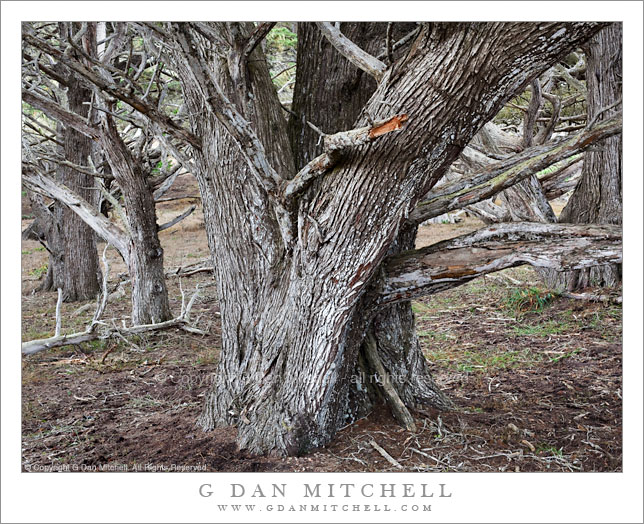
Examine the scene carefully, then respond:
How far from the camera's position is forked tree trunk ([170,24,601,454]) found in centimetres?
189

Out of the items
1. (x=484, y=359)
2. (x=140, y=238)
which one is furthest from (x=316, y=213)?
(x=140, y=238)

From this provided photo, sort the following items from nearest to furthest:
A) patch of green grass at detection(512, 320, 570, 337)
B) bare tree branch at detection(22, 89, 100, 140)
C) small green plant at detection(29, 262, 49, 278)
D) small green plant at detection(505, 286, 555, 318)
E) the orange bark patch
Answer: the orange bark patch → bare tree branch at detection(22, 89, 100, 140) → patch of green grass at detection(512, 320, 570, 337) → small green plant at detection(505, 286, 555, 318) → small green plant at detection(29, 262, 49, 278)

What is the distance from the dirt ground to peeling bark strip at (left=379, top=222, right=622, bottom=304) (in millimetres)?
682

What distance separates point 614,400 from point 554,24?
6.36 feet

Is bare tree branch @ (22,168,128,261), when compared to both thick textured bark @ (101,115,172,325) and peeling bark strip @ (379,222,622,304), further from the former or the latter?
peeling bark strip @ (379,222,622,304)

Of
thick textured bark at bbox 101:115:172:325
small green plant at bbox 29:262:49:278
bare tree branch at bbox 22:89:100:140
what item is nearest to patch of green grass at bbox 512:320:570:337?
thick textured bark at bbox 101:115:172:325

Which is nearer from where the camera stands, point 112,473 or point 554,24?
point 554,24

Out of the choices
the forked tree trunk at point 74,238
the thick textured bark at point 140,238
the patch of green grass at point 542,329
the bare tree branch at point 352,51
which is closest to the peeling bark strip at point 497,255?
the bare tree branch at point 352,51

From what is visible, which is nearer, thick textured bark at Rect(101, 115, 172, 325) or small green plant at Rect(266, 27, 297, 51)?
small green plant at Rect(266, 27, 297, 51)

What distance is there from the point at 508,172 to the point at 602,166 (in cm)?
266

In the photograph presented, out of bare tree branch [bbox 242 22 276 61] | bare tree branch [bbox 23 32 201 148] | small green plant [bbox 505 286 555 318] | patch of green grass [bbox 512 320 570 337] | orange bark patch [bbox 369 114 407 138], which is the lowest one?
patch of green grass [bbox 512 320 570 337]

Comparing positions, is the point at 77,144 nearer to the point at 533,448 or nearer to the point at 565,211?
the point at 565,211
